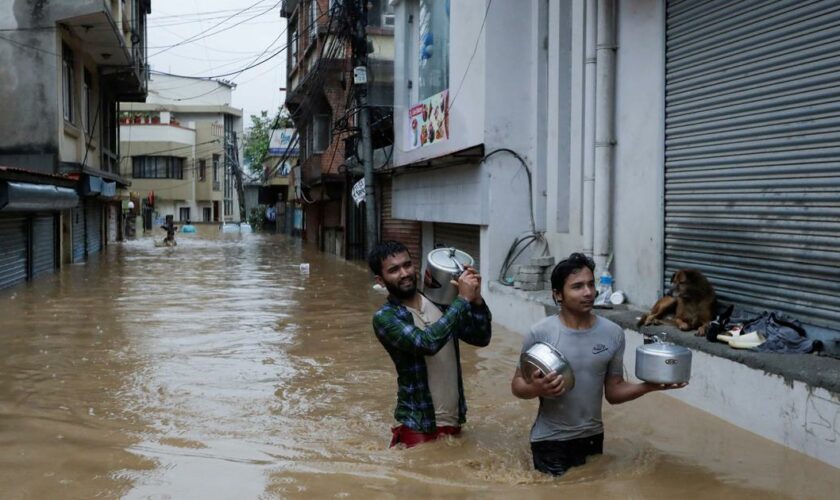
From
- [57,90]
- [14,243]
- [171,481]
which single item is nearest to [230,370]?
[171,481]

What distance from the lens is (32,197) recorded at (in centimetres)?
1580

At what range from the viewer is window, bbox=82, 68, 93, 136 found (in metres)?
25.2

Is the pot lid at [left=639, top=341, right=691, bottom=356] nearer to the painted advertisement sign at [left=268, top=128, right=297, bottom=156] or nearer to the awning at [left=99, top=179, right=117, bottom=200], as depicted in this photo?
the awning at [left=99, top=179, right=117, bottom=200]

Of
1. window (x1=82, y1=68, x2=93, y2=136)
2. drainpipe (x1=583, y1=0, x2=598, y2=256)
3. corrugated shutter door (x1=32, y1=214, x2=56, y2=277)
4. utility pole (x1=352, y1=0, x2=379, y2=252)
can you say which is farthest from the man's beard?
window (x1=82, y1=68, x2=93, y2=136)

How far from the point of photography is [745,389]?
5855 millimetres

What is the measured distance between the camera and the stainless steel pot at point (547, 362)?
12.6ft

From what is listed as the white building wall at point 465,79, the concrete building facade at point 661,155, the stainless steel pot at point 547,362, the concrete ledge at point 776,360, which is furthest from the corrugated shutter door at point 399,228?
the stainless steel pot at point 547,362

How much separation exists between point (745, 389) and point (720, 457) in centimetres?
72

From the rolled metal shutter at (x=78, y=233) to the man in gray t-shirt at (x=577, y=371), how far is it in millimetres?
23382

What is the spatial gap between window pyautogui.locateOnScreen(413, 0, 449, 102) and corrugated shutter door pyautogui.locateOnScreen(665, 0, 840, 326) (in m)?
7.10

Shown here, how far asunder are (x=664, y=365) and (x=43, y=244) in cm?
1989

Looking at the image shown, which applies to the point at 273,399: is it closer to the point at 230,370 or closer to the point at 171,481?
the point at 230,370

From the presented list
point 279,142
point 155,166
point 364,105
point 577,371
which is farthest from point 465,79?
point 155,166

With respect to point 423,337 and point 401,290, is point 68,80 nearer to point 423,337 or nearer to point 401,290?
point 401,290
